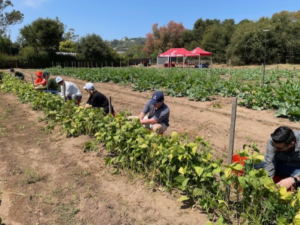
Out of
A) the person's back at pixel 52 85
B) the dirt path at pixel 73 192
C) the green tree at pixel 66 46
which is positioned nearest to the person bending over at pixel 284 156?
the dirt path at pixel 73 192

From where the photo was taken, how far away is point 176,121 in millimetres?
7254

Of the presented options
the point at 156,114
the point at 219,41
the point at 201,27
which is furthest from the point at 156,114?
the point at 201,27

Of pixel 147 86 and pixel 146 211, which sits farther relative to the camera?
pixel 147 86

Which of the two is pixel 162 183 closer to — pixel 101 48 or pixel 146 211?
pixel 146 211

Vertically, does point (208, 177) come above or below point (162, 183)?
above

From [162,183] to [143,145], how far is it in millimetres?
630

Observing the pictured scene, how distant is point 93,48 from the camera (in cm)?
4272

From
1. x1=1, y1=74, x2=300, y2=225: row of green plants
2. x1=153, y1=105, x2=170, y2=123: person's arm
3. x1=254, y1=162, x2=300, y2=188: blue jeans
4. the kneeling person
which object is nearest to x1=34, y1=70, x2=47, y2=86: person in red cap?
x1=1, y1=74, x2=300, y2=225: row of green plants

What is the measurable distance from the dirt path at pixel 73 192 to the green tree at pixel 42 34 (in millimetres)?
38045

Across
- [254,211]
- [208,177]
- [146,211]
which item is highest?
[208,177]

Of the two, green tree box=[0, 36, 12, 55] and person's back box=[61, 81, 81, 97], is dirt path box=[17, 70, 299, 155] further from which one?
green tree box=[0, 36, 12, 55]

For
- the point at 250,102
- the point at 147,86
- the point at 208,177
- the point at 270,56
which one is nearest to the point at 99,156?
the point at 208,177

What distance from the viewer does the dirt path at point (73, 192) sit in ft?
9.95

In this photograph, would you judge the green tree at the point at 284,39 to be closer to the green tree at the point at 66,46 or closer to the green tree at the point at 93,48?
the green tree at the point at 93,48
